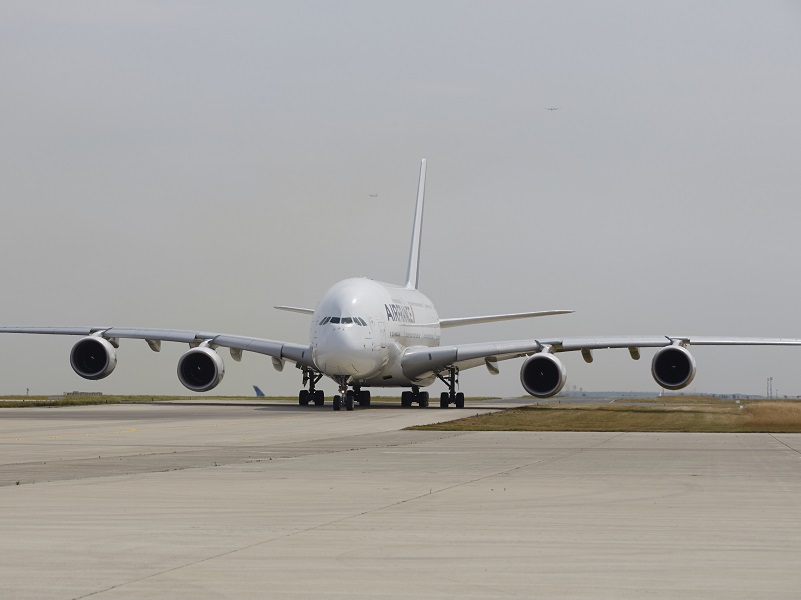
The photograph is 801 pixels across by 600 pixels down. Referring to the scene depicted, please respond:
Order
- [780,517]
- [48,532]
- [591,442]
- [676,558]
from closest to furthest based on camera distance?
[676,558] → [48,532] → [780,517] → [591,442]

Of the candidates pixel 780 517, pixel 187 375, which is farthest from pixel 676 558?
pixel 187 375

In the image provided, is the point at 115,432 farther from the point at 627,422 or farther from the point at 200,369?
the point at 200,369

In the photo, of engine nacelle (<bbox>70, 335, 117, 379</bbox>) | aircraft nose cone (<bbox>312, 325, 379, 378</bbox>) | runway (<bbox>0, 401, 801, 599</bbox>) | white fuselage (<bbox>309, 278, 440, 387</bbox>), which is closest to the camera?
runway (<bbox>0, 401, 801, 599</bbox>)

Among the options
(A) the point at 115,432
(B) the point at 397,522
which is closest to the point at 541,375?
(A) the point at 115,432

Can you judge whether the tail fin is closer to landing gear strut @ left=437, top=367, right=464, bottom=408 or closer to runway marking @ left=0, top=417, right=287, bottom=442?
landing gear strut @ left=437, top=367, right=464, bottom=408

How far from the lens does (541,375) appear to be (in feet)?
131

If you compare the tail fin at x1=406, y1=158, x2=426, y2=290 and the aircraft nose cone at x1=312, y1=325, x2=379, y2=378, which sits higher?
the tail fin at x1=406, y1=158, x2=426, y2=290

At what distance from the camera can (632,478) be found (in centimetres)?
1391

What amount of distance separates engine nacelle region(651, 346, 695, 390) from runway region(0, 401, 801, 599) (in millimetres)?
20928

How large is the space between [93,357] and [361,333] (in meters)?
10.8

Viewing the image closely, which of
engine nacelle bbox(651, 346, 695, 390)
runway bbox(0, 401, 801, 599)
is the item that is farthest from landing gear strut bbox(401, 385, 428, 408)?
runway bbox(0, 401, 801, 599)

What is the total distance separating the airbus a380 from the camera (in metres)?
39.2

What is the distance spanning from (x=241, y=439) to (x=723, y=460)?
8914 mm

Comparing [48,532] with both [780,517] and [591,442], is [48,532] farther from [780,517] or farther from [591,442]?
[591,442]
